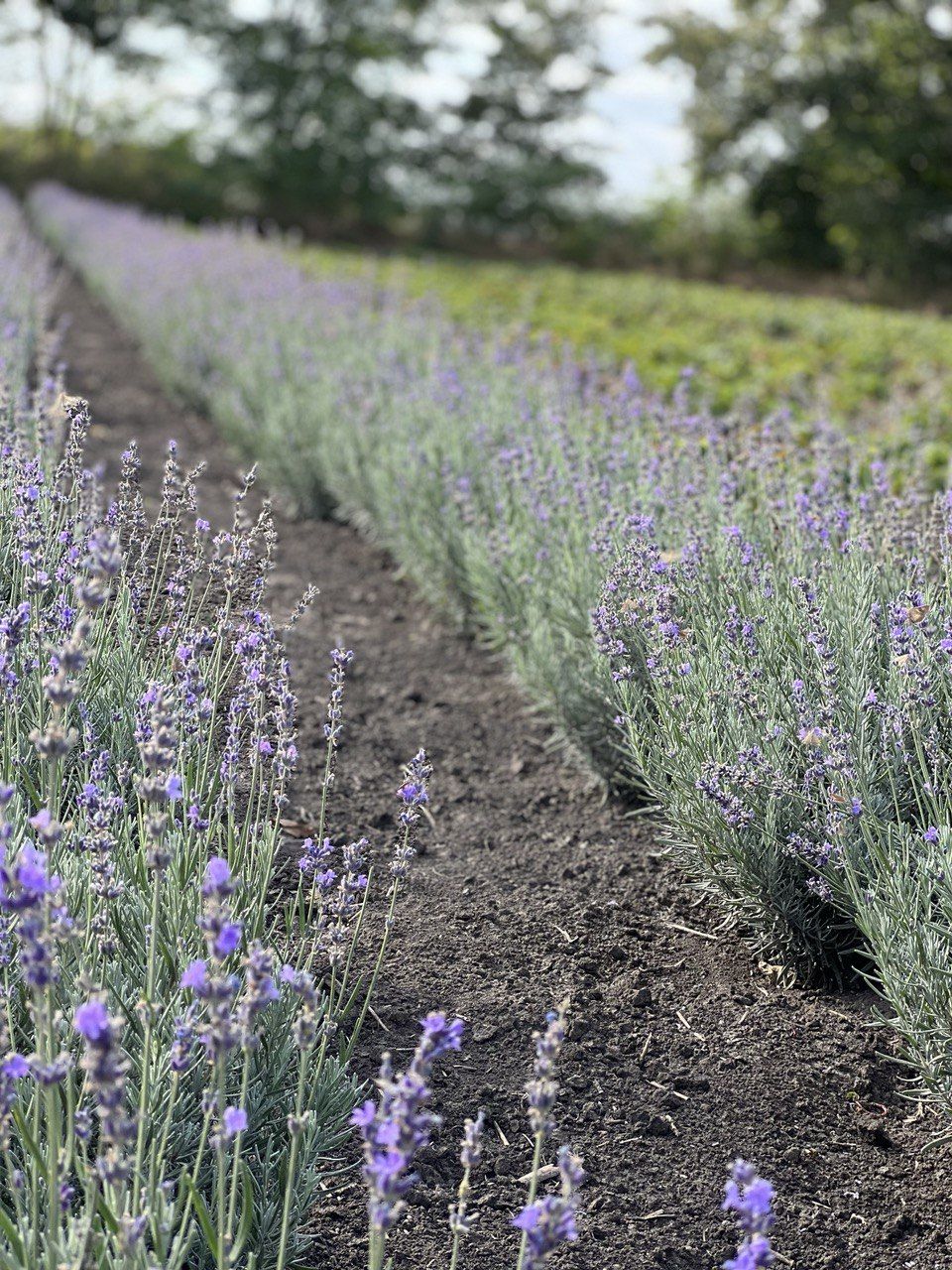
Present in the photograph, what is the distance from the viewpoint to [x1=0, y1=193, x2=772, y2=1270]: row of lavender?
4.08 feet

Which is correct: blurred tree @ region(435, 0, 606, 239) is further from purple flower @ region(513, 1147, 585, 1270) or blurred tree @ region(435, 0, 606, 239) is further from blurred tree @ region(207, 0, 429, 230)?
purple flower @ region(513, 1147, 585, 1270)

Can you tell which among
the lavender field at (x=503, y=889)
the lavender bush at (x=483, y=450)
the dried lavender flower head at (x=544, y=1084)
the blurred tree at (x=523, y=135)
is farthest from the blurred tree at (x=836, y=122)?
the dried lavender flower head at (x=544, y=1084)

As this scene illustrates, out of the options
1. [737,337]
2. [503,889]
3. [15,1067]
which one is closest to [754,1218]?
[15,1067]

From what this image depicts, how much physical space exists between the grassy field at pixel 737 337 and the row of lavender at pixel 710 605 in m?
1.30

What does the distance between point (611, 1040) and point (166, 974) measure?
3.03 ft

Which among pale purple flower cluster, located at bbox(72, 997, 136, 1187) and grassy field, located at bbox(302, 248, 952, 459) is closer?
pale purple flower cluster, located at bbox(72, 997, 136, 1187)

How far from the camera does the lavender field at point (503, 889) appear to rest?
4.91ft

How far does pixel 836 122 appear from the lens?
23.4 meters

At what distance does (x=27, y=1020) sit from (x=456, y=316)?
30.4 feet

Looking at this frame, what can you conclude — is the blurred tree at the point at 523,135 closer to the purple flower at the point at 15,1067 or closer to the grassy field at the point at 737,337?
the grassy field at the point at 737,337

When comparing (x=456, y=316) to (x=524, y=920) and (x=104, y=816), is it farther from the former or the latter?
(x=104, y=816)

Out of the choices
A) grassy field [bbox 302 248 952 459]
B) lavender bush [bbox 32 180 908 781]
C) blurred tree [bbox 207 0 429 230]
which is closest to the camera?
lavender bush [bbox 32 180 908 781]

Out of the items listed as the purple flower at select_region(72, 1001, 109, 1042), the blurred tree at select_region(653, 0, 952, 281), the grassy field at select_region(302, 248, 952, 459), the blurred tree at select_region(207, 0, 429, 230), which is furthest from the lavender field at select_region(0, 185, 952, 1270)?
the blurred tree at select_region(207, 0, 429, 230)

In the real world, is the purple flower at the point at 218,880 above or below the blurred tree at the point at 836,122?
below
